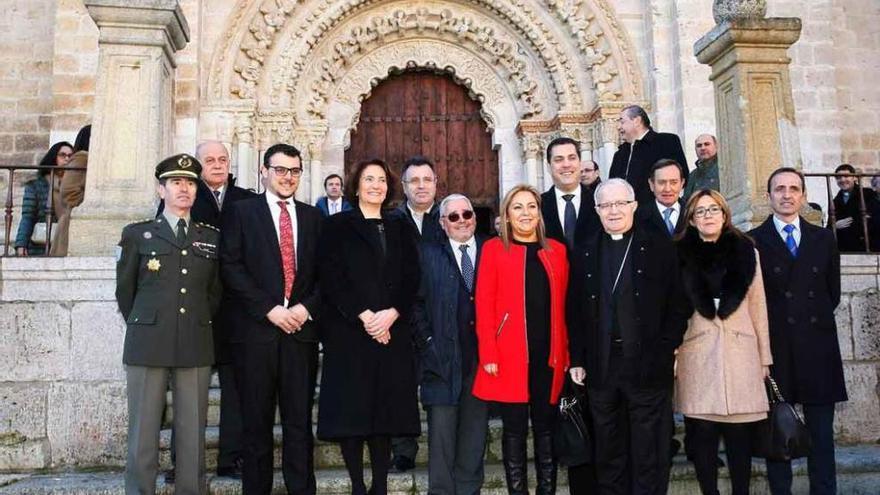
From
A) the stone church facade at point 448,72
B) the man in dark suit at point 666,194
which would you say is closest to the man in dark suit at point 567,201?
the man in dark suit at point 666,194

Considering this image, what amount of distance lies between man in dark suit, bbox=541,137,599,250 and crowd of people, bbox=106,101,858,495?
61 centimetres

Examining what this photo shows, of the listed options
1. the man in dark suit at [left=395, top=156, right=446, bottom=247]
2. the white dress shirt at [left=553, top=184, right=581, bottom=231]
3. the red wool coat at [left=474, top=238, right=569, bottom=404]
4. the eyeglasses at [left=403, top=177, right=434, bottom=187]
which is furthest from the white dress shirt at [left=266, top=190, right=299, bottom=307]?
the white dress shirt at [left=553, top=184, right=581, bottom=231]

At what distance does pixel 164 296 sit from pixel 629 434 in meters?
2.49

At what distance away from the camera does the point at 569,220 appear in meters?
4.76

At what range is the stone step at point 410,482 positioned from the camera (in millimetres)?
4230

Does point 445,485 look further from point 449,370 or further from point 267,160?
point 267,160

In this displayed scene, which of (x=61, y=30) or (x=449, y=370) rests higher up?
(x=61, y=30)

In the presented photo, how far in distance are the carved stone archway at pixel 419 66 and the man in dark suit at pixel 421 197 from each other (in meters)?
4.49

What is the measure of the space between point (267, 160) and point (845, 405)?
4.41 m

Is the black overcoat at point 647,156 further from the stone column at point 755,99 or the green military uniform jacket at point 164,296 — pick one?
the green military uniform jacket at point 164,296

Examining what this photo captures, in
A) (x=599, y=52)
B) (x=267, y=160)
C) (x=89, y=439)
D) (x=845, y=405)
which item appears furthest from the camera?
(x=599, y=52)

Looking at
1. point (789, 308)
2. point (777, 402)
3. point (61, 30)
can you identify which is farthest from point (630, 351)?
point (61, 30)

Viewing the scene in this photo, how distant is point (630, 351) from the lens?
370 cm

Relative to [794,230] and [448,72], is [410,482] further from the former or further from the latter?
[448,72]
